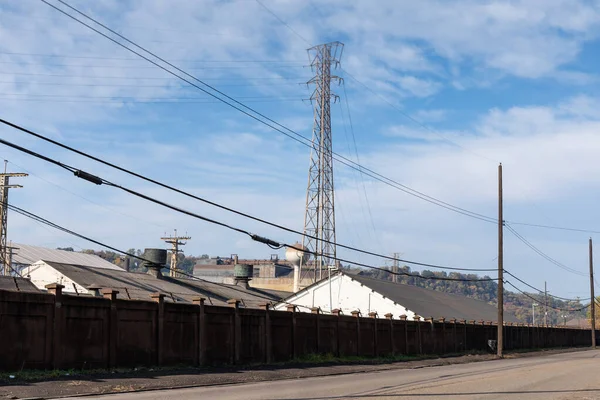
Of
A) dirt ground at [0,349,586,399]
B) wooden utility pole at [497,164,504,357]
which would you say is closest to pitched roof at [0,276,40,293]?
dirt ground at [0,349,586,399]

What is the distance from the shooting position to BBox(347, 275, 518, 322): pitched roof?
181 feet

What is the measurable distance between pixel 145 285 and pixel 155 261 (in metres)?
5.89

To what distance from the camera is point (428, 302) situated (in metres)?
62.5

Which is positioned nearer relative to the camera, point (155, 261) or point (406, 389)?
point (406, 389)

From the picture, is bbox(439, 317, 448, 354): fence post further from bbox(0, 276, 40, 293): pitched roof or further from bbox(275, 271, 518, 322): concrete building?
bbox(0, 276, 40, 293): pitched roof

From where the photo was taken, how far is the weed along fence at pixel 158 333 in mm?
19094

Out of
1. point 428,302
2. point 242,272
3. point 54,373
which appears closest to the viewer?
point 54,373

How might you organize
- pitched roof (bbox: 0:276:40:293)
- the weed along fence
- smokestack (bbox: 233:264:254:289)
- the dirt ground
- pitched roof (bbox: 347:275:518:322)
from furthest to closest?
1. smokestack (bbox: 233:264:254:289)
2. pitched roof (bbox: 347:275:518:322)
3. pitched roof (bbox: 0:276:40:293)
4. the weed along fence
5. the dirt ground

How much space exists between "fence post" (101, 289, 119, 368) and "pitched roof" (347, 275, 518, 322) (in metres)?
34.6

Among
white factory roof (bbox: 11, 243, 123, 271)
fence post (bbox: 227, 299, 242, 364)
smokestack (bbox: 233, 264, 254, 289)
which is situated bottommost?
fence post (bbox: 227, 299, 242, 364)

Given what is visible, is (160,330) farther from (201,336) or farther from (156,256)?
(156,256)

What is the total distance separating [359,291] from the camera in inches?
2140

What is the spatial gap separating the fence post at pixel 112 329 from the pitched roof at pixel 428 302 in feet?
113

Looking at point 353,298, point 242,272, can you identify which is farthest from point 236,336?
point 242,272
